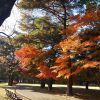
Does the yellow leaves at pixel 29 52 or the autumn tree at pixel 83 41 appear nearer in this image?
the autumn tree at pixel 83 41

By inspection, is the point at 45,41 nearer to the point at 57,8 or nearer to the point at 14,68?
the point at 57,8

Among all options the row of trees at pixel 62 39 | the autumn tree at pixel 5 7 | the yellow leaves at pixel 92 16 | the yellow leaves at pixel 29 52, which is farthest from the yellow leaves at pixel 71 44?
the autumn tree at pixel 5 7

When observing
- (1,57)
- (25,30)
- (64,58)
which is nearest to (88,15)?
(64,58)

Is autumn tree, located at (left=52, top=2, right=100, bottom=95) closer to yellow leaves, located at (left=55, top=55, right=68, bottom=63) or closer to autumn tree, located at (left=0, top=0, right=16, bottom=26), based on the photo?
yellow leaves, located at (left=55, top=55, right=68, bottom=63)

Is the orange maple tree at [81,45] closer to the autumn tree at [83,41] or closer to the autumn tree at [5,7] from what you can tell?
the autumn tree at [83,41]

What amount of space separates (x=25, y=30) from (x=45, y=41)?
5578 mm

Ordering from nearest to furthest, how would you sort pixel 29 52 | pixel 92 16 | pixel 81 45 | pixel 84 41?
pixel 92 16 < pixel 81 45 < pixel 84 41 < pixel 29 52

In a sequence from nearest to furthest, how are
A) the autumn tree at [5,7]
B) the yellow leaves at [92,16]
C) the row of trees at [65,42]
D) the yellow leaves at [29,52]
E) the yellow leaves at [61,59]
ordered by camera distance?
the autumn tree at [5,7] → the yellow leaves at [92,16] → the row of trees at [65,42] → the yellow leaves at [61,59] → the yellow leaves at [29,52]

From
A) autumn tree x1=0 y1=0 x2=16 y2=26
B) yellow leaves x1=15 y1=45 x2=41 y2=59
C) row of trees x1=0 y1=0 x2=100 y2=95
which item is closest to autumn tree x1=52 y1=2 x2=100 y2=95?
row of trees x1=0 y1=0 x2=100 y2=95

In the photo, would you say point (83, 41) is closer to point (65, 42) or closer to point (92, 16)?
point (65, 42)

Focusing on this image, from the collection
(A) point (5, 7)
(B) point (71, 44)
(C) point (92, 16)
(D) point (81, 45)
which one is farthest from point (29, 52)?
(A) point (5, 7)

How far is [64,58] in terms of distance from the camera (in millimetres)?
29062

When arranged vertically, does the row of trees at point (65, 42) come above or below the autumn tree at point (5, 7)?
above

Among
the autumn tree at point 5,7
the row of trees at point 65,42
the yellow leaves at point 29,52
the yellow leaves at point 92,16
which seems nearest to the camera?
the autumn tree at point 5,7
